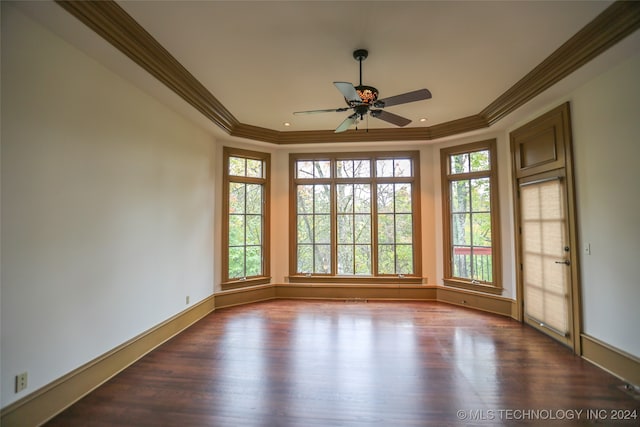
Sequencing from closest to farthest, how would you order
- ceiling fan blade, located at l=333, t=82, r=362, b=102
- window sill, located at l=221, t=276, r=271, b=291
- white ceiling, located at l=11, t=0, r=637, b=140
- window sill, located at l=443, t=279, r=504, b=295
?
white ceiling, located at l=11, t=0, r=637, b=140 < ceiling fan blade, located at l=333, t=82, r=362, b=102 < window sill, located at l=443, t=279, r=504, b=295 < window sill, located at l=221, t=276, r=271, b=291

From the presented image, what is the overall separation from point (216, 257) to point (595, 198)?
4.91 meters

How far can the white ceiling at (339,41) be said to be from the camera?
2225mm

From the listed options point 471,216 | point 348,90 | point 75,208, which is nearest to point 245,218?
point 75,208

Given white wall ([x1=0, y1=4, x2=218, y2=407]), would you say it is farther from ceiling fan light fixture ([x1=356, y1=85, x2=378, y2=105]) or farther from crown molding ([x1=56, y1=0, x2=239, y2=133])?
ceiling fan light fixture ([x1=356, y1=85, x2=378, y2=105])

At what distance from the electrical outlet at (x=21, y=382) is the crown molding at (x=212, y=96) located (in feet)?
8.10

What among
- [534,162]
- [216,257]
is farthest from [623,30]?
[216,257]

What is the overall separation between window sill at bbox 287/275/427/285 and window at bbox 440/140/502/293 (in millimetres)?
550

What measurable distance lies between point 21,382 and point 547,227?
518 cm

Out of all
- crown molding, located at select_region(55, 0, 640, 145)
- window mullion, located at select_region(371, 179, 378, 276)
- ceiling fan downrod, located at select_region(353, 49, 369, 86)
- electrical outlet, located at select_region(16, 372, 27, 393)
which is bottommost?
electrical outlet, located at select_region(16, 372, 27, 393)

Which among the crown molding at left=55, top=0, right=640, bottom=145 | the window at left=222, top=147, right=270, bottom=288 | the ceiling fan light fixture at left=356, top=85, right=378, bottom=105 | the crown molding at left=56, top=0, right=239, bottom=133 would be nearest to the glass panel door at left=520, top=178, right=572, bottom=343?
the crown molding at left=55, top=0, right=640, bottom=145

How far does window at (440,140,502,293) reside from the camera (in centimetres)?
460

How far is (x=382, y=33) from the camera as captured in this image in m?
2.54

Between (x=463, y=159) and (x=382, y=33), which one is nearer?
(x=382, y=33)

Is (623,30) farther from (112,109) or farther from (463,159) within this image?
(112,109)
